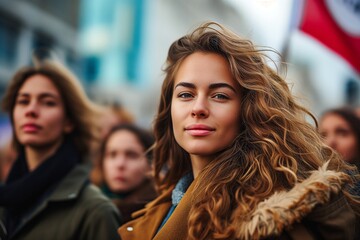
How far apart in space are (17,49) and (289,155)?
71.8ft

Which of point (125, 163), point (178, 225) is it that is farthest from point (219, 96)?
point (125, 163)

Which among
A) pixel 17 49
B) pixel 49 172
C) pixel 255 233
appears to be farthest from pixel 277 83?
pixel 17 49

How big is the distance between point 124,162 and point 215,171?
7.83 ft

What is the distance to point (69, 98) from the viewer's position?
419 cm

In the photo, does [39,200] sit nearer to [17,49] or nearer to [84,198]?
[84,198]

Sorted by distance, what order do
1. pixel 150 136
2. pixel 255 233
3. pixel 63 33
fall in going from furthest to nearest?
pixel 63 33 → pixel 150 136 → pixel 255 233

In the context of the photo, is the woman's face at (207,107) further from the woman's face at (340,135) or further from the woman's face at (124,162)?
the woman's face at (340,135)

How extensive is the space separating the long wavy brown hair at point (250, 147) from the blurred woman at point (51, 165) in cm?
119

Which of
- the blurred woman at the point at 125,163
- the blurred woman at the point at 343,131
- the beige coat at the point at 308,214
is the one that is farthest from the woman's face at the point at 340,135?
the beige coat at the point at 308,214

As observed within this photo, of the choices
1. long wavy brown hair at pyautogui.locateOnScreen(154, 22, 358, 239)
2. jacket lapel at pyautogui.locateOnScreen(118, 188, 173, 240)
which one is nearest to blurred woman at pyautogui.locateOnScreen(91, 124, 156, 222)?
jacket lapel at pyautogui.locateOnScreen(118, 188, 173, 240)

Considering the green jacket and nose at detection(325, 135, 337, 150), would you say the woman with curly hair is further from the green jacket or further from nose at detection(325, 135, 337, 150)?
nose at detection(325, 135, 337, 150)

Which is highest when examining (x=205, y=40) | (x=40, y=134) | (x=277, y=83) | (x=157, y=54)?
(x=205, y=40)

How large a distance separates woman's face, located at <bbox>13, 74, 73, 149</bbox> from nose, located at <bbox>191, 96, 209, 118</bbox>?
1.71 meters

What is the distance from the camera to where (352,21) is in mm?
5180
